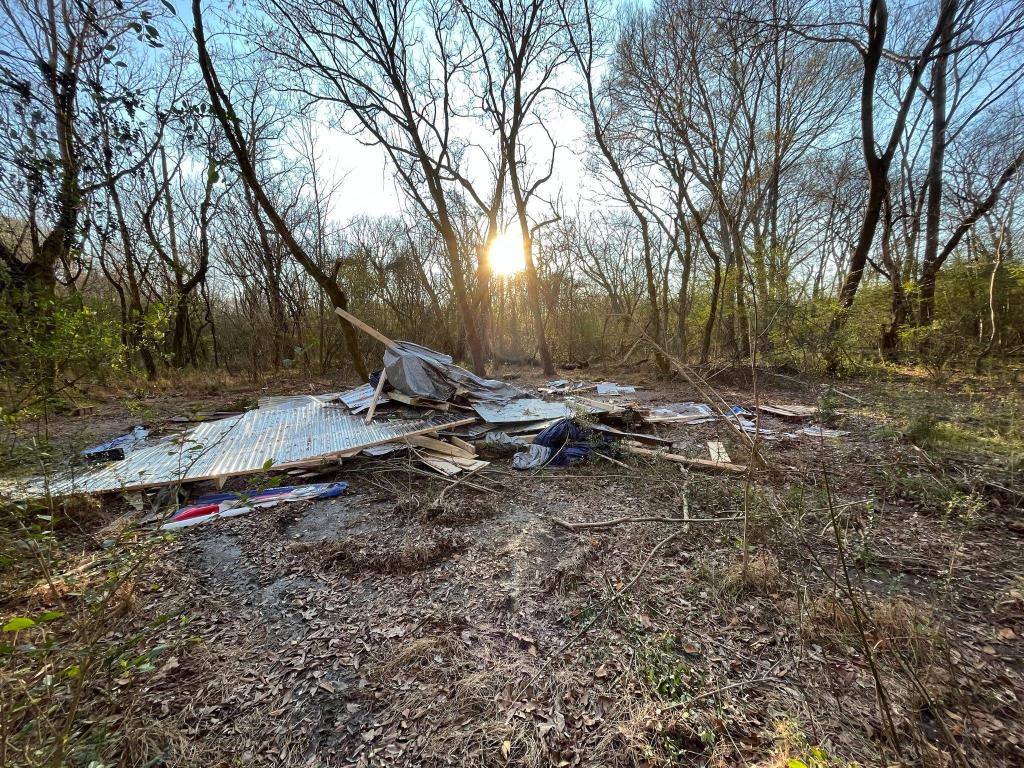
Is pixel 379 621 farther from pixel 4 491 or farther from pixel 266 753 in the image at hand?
pixel 4 491

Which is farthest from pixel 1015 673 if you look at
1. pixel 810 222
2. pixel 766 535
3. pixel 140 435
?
pixel 810 222

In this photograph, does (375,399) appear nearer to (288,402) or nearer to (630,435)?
(288,402)

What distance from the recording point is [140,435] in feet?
17.4

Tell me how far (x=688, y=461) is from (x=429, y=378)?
3.80m

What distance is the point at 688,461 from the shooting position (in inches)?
165

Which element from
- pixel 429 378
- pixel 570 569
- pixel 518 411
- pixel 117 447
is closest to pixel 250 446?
pixel 117 447

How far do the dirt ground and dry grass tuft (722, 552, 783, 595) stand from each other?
0.04 ft

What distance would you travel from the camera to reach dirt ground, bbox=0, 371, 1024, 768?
1494 millimetres

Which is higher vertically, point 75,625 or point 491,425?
point 491,425

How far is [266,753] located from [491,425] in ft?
13.5

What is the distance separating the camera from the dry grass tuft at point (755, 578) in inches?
88.7

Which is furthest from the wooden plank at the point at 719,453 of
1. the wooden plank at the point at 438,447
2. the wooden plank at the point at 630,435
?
the wooden plank at the point at 438,447

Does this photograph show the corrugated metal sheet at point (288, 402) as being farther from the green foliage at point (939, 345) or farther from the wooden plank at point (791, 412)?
the green foliage at point (939, 345)

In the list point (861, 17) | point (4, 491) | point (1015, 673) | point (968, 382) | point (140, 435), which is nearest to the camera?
point (1015, 673)
